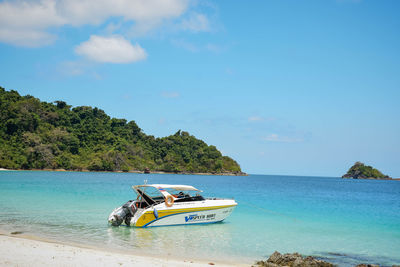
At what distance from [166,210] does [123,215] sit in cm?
206

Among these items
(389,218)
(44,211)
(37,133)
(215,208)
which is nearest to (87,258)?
(215,208)

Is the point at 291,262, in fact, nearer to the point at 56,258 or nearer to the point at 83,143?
the point at 56,258

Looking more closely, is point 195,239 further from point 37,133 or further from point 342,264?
point 37,133

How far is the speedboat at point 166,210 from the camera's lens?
56.9ft

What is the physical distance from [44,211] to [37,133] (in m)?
92.0

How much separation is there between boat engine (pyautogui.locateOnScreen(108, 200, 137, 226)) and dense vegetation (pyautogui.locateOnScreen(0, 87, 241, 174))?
272 feet

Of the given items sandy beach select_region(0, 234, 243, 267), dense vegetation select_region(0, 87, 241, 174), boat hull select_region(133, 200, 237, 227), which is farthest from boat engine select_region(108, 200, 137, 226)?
dense vegetation select_region(0, 87, 241, 174)

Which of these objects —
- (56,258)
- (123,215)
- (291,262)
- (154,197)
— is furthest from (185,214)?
(56,258)

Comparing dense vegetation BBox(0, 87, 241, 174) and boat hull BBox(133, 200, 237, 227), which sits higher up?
dense vegetation BBox(0, 87, 241, 174)

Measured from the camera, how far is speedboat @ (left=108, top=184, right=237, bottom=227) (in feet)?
56.9

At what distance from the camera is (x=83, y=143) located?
119062mm

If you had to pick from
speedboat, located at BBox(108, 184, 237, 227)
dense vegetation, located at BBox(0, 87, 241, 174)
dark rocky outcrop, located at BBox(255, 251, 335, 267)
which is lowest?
dark rocky outcrop, located at BBox(255, 251, 335, 267)

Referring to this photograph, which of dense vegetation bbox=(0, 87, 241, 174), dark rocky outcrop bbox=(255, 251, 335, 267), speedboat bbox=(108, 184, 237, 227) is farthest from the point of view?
dense vegetation bbox=(0, 87, 241, 174)

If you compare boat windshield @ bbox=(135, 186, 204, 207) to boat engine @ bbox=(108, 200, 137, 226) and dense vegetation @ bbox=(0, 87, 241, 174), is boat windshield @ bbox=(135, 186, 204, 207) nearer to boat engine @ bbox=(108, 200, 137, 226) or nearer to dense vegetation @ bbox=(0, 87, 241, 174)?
boat engine @ bbox=(108, 200, 137, 226)
